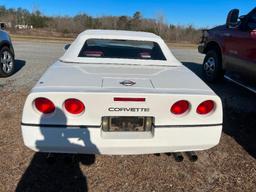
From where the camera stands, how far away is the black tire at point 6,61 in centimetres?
670

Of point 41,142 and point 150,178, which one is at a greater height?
point 41,142

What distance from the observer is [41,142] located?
2.35m

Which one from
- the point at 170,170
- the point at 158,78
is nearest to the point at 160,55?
the point at 158,78

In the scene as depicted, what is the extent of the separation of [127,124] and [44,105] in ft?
2.50

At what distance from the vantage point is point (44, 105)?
2.29 meters

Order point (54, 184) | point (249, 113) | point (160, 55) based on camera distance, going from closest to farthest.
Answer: point (54, 184)
point (160, 55)
point (249, 113)

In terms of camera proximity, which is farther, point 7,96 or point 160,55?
point 7,96

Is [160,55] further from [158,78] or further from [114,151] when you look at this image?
[114,151]

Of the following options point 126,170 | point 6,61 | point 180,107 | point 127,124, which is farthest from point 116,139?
point 6,61

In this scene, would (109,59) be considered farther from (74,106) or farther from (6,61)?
(6,61)

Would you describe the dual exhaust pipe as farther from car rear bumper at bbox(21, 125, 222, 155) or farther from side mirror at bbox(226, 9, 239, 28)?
side mirror at bbox(226, 9, 239, 28)

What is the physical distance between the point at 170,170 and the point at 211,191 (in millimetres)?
505

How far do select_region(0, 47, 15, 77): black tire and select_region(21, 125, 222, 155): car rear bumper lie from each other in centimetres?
505

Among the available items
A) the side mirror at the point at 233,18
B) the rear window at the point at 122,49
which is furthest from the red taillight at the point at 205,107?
the side mirror at the point at 233,18
